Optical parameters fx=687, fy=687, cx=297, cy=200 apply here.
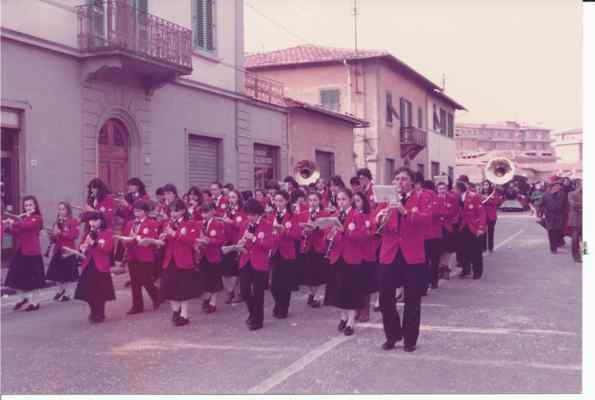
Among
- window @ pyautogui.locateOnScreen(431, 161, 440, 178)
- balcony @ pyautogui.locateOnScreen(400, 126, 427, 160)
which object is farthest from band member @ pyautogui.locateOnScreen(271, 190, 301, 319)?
window @ pyautogui.locateOnScreen(431, 161, 440, 178)

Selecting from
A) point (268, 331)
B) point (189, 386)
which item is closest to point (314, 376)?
point (189, 386)

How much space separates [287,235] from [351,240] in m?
0.97

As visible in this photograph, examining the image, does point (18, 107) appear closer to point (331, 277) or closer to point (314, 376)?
point (331, 277)

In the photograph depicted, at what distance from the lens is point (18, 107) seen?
11.8 meters

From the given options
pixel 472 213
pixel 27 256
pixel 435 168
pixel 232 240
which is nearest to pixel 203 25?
pixel 472 213

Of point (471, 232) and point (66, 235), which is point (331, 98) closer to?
point (471, 232)

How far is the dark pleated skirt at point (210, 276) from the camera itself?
857 centimetres

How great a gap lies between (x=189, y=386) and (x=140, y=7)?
36.7 feet

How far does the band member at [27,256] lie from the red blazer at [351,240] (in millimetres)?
4065

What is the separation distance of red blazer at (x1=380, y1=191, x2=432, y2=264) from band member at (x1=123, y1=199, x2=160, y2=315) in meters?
3.15

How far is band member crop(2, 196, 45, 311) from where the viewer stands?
8898 mm

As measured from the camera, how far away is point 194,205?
9.01 metres

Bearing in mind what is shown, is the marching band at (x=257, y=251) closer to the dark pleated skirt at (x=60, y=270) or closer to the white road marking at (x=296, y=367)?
the dark pleated skirt at (x=60, y=270)

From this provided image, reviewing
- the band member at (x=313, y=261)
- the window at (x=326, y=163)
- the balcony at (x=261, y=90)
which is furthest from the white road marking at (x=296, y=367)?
the window at (x=326, y=163)
